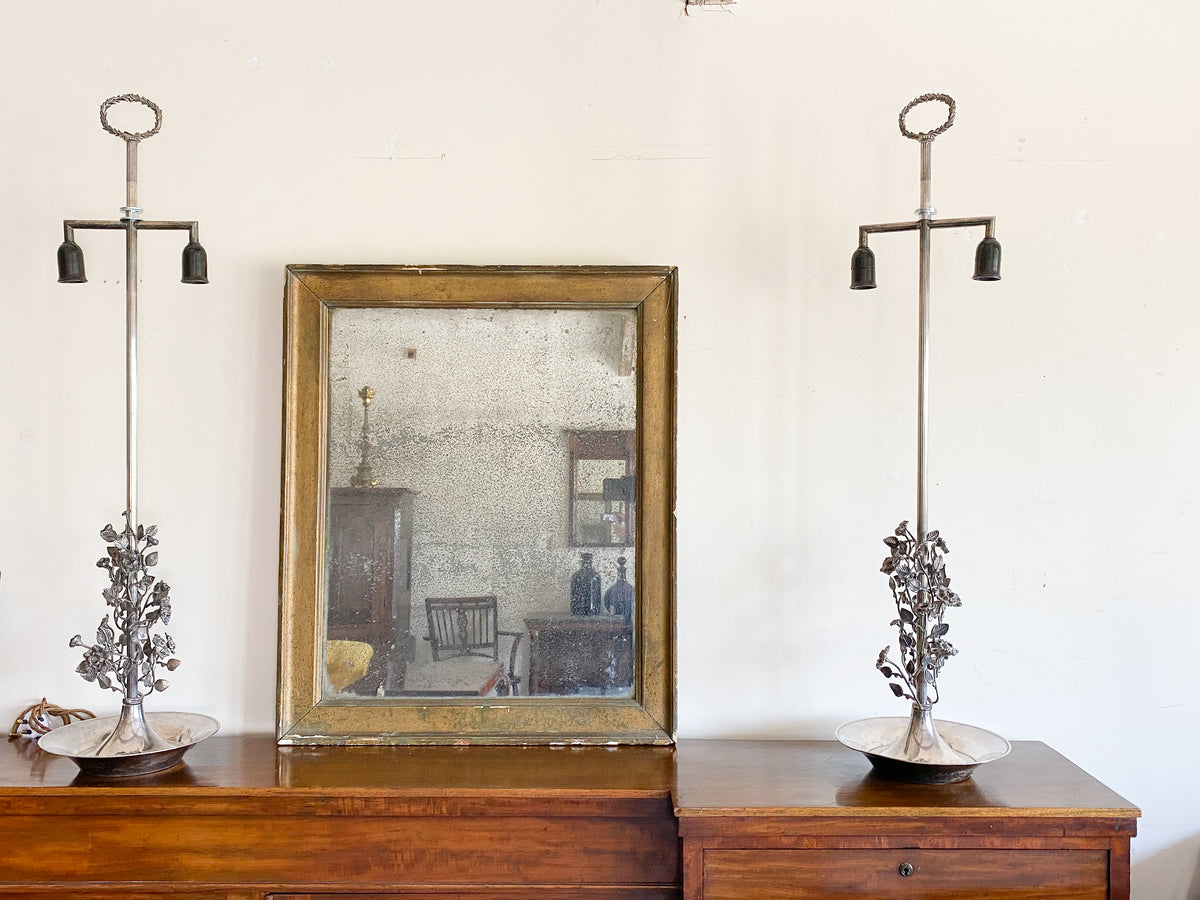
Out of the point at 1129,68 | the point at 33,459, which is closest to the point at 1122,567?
the point at 1129,68

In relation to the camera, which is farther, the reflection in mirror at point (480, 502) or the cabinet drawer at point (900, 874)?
the reflection in mirror at point (480, 502)

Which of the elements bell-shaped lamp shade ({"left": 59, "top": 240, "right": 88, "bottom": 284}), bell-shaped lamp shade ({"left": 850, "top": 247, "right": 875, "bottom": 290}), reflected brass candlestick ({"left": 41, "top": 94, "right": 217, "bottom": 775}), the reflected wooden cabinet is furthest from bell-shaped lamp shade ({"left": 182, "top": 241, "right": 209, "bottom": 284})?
bell-shaped lamp shade ({"left": 850, "top": 247, "right": 875, "bottom": 290})

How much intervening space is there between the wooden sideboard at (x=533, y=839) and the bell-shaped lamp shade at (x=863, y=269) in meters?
1.08

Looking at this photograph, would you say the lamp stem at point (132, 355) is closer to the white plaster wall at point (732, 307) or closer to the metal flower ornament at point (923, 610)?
the white plaster wall at point (732, 307)

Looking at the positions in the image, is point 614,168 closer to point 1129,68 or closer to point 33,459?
Answer: point 1129,68

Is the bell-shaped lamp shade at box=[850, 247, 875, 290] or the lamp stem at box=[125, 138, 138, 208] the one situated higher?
the lamp stem at box=[125, 138, 138, 208]

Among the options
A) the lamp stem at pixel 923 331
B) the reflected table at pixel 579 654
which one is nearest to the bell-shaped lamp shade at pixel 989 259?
the lamp stem at pixel 923 331

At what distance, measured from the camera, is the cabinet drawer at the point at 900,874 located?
1779mm

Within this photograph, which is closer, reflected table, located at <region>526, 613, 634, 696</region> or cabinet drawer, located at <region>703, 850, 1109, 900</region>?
cabinet drawer, located at <region>703, 850, 1109, 900</region>

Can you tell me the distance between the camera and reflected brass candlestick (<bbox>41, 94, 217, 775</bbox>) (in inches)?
75.0

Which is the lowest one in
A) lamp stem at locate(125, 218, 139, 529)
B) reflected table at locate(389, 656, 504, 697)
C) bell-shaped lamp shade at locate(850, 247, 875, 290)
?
reflected table at locate(389, 656, 504, 697)

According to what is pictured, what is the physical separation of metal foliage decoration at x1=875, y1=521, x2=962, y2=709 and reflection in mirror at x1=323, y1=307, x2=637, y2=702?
2.00ft

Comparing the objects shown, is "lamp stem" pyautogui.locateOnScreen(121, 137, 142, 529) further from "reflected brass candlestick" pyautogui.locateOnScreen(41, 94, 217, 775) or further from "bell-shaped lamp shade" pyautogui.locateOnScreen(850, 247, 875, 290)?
"bell-shaped lamp shade" pyautogui.locateOnScreen(850, 247, 875, 290)

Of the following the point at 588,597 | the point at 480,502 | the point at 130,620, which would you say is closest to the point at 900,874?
the point at 588,597
